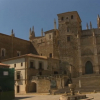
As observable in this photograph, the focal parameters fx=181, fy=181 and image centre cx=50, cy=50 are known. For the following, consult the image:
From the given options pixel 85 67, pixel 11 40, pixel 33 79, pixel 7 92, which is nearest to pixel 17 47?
pixel 11 40

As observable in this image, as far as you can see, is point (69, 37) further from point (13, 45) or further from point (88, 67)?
point (13, 45)

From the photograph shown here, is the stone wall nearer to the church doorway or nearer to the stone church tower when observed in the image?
the stone church tower

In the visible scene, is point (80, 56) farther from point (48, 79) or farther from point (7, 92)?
point (7, 92)

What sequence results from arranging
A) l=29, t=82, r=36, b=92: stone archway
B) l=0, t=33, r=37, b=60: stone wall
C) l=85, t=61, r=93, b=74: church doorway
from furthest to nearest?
l=0, t=33, r=37, b=60: stone wall
l=85, t=61, r=93, b=74: church doorway
l=29, t=82, r=36, b=92: stone archway

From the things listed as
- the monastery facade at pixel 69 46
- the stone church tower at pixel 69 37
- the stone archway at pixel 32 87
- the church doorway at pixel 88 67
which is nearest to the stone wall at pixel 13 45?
the monastery facade at pixel 69 46

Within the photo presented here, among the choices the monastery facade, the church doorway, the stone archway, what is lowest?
the stone archway

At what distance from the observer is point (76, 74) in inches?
1535

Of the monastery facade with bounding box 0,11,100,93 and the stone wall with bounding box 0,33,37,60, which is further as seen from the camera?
the stone wall with bounding box 0,33,37,60

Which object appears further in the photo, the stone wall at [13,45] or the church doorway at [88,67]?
the stone wall at [13,45]

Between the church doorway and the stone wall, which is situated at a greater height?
the stone wall

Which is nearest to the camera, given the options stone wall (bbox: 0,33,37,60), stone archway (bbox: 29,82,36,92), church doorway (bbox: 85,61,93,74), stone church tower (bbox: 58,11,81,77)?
stone archway (bbox: 29,82,36,92)

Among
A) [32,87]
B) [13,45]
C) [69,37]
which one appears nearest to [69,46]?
[69,37]

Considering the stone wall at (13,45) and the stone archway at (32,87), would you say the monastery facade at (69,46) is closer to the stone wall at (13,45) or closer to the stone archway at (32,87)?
the stone wall at (13,45)

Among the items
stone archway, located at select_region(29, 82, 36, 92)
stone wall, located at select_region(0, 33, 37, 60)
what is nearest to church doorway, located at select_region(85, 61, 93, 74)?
stone archway, located at select_region(29, 82, 36, 92)
